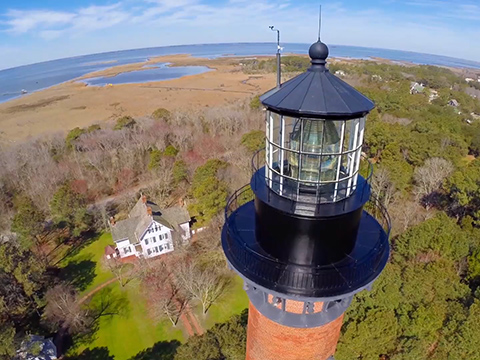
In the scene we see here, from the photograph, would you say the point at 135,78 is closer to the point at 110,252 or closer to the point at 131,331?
the point at 110,252

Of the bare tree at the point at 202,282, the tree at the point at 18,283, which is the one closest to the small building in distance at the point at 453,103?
the bare tree at the point at 202,282

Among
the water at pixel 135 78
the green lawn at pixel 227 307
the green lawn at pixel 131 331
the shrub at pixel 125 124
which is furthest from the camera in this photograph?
the water at pixel 135 78

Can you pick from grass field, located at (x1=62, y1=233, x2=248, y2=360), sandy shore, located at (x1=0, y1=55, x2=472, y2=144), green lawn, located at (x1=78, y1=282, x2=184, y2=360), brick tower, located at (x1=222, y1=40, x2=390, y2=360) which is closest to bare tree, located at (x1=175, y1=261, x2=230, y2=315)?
grass field, located at (x1=62, y1=233, x2=248, y2=360)

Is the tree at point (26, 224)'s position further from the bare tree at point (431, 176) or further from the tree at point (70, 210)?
the bare tree at point (431, 176)

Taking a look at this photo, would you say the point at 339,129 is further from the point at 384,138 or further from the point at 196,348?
the point at 384,138

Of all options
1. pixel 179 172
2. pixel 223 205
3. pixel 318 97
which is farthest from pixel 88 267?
pixel 318 97

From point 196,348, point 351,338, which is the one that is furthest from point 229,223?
point 351,338

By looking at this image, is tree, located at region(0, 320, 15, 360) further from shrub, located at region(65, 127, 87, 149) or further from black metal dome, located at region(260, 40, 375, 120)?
shrub, located at region(65, 127, 87, 149)
